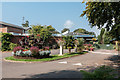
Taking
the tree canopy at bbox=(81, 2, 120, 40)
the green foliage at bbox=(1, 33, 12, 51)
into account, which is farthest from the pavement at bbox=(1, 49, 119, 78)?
the green foliage at bbox=(1, 33, 12, 51)

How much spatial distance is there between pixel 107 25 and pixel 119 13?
1.53 meters

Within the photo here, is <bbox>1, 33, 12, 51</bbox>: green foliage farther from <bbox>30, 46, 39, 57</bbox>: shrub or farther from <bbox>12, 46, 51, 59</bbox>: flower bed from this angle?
<bbox>30, 46, 39, 57</bbox>: shrub

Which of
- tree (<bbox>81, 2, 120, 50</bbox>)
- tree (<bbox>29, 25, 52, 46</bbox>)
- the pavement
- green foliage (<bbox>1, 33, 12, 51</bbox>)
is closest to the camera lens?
the pavement

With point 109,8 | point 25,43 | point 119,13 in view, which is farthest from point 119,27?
point 25,43

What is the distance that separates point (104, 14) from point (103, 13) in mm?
150

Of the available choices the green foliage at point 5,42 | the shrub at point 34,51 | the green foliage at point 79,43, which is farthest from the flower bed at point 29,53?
the green foliage at point 5,42

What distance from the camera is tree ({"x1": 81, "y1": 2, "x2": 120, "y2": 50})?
26.2ft

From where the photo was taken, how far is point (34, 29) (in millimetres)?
26062

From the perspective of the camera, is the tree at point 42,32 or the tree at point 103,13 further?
the tree at point 42,32

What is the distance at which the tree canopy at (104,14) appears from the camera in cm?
798

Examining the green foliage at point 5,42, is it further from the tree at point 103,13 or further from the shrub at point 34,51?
the tree at point 103,13

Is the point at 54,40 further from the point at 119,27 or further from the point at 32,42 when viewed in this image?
the point at 119,27

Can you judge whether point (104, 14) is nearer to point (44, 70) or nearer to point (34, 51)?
point (44, 70)

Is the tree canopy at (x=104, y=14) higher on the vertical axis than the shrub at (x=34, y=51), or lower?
→ higher
